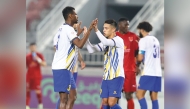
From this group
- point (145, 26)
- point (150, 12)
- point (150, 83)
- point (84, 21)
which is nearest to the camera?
point (150, 83)

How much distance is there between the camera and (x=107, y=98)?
251 inches

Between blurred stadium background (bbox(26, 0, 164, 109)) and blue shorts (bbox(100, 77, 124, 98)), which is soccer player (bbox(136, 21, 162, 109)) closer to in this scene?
blue shorts (bbox(100, 77, 124, 98))

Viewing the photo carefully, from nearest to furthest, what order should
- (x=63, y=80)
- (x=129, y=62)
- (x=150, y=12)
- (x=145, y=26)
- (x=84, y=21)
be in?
(x=63, y=80)
(x=129, y=62)
(x=145, y=26)
(x=150, y=12)
(x=84, y=21)

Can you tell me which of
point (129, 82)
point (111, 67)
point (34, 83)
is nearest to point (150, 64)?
point (129, 82)

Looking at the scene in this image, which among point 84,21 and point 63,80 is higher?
point 84,21

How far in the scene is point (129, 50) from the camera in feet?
27.2

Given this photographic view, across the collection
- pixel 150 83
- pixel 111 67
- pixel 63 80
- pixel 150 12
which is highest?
pixel 150 12

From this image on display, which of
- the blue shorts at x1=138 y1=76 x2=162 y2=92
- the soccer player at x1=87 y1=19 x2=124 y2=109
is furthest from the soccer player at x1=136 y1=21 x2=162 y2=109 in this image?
the soccer player at x1=87 y1=19 x2=124 y2=109

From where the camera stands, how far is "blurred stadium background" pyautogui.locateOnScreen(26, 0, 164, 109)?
11.7m

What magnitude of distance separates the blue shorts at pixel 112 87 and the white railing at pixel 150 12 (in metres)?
9.21

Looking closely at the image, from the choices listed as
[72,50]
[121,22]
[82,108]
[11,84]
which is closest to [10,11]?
[11,84]

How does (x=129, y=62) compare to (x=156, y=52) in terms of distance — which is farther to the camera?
(x=129, y=62)

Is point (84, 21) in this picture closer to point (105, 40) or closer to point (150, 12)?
point (150, 12)

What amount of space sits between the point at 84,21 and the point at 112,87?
34.2 ft
